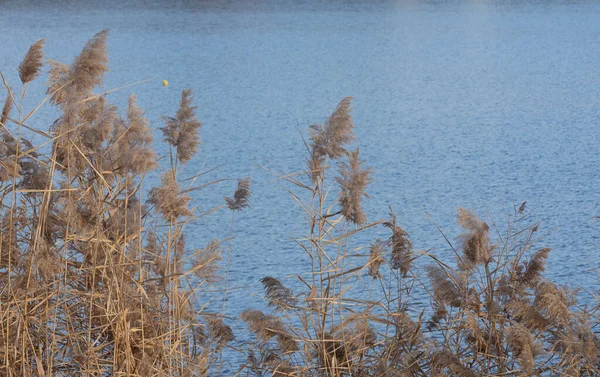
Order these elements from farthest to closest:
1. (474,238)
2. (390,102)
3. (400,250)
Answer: (390,102), (400,250), (474,238)

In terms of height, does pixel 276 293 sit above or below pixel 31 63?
below

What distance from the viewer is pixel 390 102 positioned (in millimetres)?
6160

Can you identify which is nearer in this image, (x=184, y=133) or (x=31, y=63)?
(x=31, y=63)

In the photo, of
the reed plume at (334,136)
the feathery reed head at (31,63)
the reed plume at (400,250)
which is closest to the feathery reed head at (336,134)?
the reed plume at (334,136)

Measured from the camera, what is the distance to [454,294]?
6.26 ft

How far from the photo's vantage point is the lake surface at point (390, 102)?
377 centimetres

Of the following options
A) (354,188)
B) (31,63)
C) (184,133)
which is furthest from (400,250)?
(31,63)

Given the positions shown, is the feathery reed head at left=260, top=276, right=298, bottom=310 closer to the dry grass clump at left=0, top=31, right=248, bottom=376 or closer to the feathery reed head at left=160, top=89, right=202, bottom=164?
the dry grass clump at left=0, top=31, right=248, bottom=376

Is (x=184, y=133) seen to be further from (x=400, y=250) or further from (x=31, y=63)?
(x=400, y=250)

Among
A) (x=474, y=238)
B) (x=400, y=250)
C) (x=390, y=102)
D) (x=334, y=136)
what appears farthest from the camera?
(x=390, y=102)

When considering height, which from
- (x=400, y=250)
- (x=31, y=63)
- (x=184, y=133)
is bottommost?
(x=400, y=250)

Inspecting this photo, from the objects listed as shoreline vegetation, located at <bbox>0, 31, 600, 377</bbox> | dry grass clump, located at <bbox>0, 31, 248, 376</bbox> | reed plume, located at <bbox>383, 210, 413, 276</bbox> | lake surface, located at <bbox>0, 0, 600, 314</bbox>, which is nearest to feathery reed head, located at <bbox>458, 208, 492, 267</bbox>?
shoreline vegetation, located at <bbox>0, 31, 600, 377</bbox>

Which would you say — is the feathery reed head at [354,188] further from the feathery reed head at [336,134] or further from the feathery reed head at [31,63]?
the feathery reed head at [31,63]

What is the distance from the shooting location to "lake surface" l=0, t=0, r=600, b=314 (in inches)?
148
